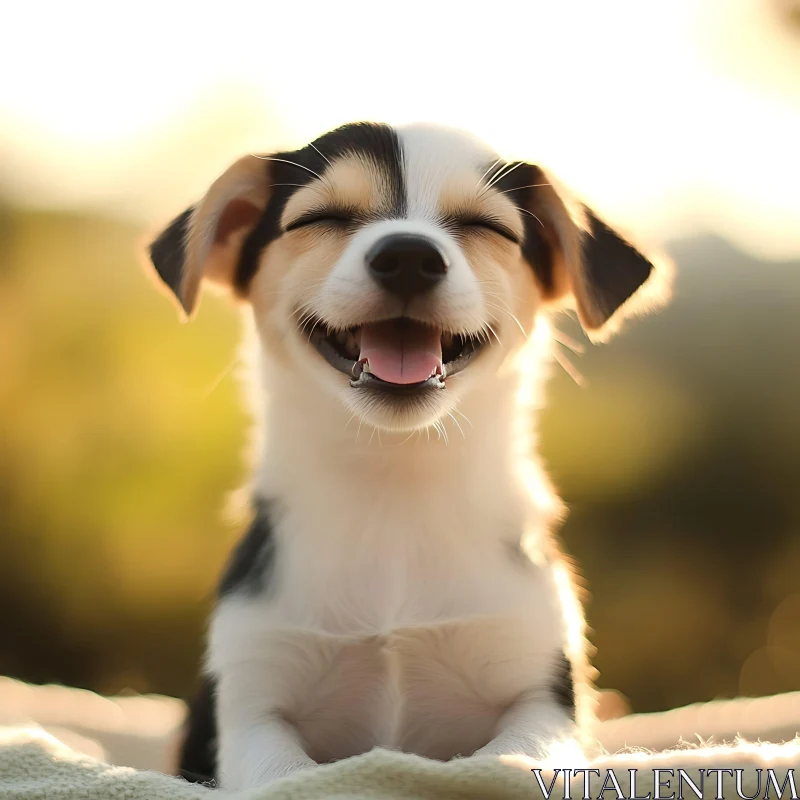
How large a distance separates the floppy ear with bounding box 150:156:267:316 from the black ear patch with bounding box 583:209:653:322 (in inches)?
32.8

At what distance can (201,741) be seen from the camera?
88.0 inches

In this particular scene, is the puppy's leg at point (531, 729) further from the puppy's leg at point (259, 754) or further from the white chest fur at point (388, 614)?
the puppy's leg at point (259, 754)

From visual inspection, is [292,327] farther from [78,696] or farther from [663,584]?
[663,584]

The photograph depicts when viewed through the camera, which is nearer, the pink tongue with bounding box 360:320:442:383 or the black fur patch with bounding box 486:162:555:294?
the pink tongue with bounding box 360:320:442:383

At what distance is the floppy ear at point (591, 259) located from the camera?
2.32m

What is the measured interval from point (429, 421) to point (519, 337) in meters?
0.37

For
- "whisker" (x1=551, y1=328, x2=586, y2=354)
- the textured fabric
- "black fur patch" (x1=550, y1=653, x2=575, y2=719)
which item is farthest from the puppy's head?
the textured fabric

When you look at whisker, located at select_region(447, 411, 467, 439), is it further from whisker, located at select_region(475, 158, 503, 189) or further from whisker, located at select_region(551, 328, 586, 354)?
whisker, located at select_region(475, 158, 503, 189)

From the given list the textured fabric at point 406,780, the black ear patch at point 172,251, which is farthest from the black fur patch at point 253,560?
the black ear patch at point 172,251

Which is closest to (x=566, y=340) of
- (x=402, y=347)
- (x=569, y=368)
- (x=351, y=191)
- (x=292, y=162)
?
(x=569, y=368)

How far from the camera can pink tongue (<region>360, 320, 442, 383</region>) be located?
2.07 metres

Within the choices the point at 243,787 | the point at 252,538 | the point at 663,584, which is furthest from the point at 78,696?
the point at 663,584

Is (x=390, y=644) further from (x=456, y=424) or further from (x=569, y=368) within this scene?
(x=569, y=368)

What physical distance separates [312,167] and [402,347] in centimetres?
54
